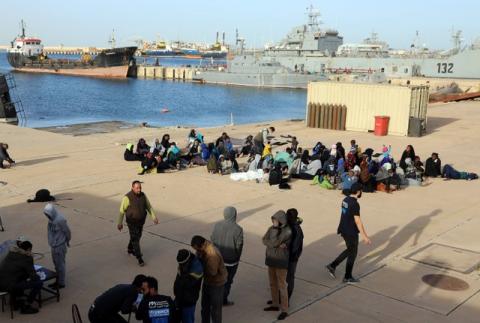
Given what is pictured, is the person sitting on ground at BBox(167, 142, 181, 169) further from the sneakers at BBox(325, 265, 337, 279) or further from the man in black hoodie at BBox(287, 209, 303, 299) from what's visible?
the man in black hoodie at BBox(287, 209, 303, 299)

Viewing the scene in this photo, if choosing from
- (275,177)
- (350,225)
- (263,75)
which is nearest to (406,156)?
(275,177)

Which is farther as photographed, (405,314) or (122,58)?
(122,58)

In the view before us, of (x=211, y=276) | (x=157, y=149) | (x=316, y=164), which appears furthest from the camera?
(x=157, y=149)

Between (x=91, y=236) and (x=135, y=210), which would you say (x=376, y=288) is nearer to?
(x=135, y=210)

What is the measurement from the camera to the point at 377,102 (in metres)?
25.4

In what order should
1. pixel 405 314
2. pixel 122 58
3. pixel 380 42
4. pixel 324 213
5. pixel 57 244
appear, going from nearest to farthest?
pixel 405 314
pixel 57 244
pixel 324 213
pixel 122 58
pixel 380 42

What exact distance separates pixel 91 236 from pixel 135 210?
6.88 ft

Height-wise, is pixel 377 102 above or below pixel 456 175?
above

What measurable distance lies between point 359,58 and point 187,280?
90.3 metres

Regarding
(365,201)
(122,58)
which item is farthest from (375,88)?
(122,58)

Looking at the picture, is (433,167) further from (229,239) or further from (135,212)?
(229,239)

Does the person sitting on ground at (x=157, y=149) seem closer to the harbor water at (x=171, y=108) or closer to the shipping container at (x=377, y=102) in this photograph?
the shipping container at (x=377, y=102)

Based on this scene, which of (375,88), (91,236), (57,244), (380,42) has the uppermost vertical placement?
(380,42)

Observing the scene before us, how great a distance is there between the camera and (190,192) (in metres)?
13.5
